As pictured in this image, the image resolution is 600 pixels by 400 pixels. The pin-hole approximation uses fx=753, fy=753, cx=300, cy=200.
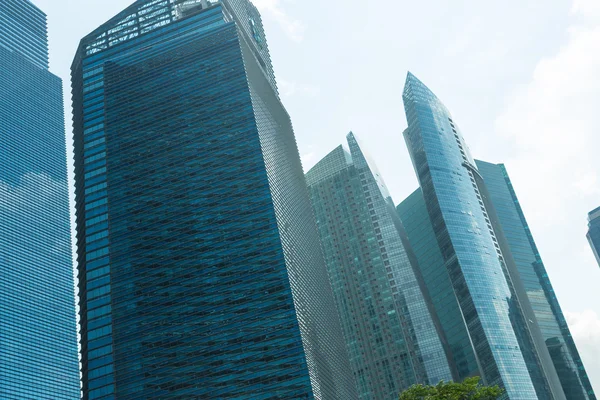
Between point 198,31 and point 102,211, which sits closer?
point 102,211

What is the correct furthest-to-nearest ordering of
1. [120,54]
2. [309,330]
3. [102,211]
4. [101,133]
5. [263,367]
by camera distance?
[120,54], [101,133], [102,211], [309,330], [263,367]

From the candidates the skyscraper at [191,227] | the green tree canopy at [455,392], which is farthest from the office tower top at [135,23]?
the green tree canopy at [455,392]

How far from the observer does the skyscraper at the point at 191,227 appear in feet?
478

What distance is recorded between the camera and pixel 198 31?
190m

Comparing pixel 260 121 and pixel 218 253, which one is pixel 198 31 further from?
pixel 218 253

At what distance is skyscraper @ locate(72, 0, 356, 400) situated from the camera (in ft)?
478

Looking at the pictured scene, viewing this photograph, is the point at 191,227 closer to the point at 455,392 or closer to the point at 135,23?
the point at 135,23

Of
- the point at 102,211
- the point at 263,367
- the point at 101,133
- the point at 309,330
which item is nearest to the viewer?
the point at 263,367

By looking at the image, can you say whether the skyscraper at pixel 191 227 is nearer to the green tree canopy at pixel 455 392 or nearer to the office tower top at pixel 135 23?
the office tower top at pixel 135 23

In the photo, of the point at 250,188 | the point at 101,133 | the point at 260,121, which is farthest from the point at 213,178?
the point at 101,133

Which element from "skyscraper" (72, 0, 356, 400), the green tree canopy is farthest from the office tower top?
the green tree canopy

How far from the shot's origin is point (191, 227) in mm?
160375

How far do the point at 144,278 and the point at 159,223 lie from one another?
1274cm

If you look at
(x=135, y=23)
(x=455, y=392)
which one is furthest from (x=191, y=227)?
(x=455, y=392)
